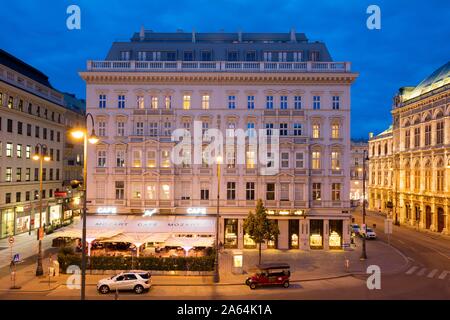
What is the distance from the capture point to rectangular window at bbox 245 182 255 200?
38.2 metres

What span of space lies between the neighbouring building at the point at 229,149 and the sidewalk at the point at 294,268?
2770 millimetres

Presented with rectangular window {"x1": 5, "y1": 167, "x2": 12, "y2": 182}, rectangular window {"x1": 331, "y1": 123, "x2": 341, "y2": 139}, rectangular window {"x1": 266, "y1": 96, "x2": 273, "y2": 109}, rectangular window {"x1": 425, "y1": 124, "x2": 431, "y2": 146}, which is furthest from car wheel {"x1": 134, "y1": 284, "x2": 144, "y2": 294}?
rectangular window {"x1": 425, "y1": 124, "x2": 431, "y2": 146}

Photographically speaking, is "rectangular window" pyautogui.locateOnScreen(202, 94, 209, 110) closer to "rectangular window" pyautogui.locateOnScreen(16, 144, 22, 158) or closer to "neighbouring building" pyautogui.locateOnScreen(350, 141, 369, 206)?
"rectangular window" pyautogui.locateOnScreen(16, 144, 22, 158)

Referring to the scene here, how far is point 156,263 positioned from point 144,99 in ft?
61.6

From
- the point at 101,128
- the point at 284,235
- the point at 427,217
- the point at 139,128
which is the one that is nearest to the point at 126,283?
the point at 284,235

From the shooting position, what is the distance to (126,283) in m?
23.1

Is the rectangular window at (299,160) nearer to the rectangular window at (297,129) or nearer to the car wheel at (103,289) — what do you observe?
the rectangular window at (297,129)

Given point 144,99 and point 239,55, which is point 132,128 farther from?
point 239,55

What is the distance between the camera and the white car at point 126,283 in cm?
2298

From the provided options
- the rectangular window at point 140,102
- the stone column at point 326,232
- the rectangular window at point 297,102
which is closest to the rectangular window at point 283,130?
the rectangular window at point 297,102

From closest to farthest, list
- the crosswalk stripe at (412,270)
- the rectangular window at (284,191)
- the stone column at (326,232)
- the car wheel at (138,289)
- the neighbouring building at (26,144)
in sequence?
1. the car wheel at (138,289)
2. the crosswalk stripe at (412,270)
3. the stone column at (326,232)
4. the rectangular window at (284,191)
5. the neighbouring building at (26,144)

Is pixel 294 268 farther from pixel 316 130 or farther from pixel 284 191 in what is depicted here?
pixel 316 130

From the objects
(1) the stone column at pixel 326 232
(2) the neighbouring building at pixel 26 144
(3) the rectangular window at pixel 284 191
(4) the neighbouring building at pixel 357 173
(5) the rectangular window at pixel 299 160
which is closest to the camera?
(1) the stone column at pixel 326 232

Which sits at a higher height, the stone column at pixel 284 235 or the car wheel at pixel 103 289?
the stone column at pixel 284 235
